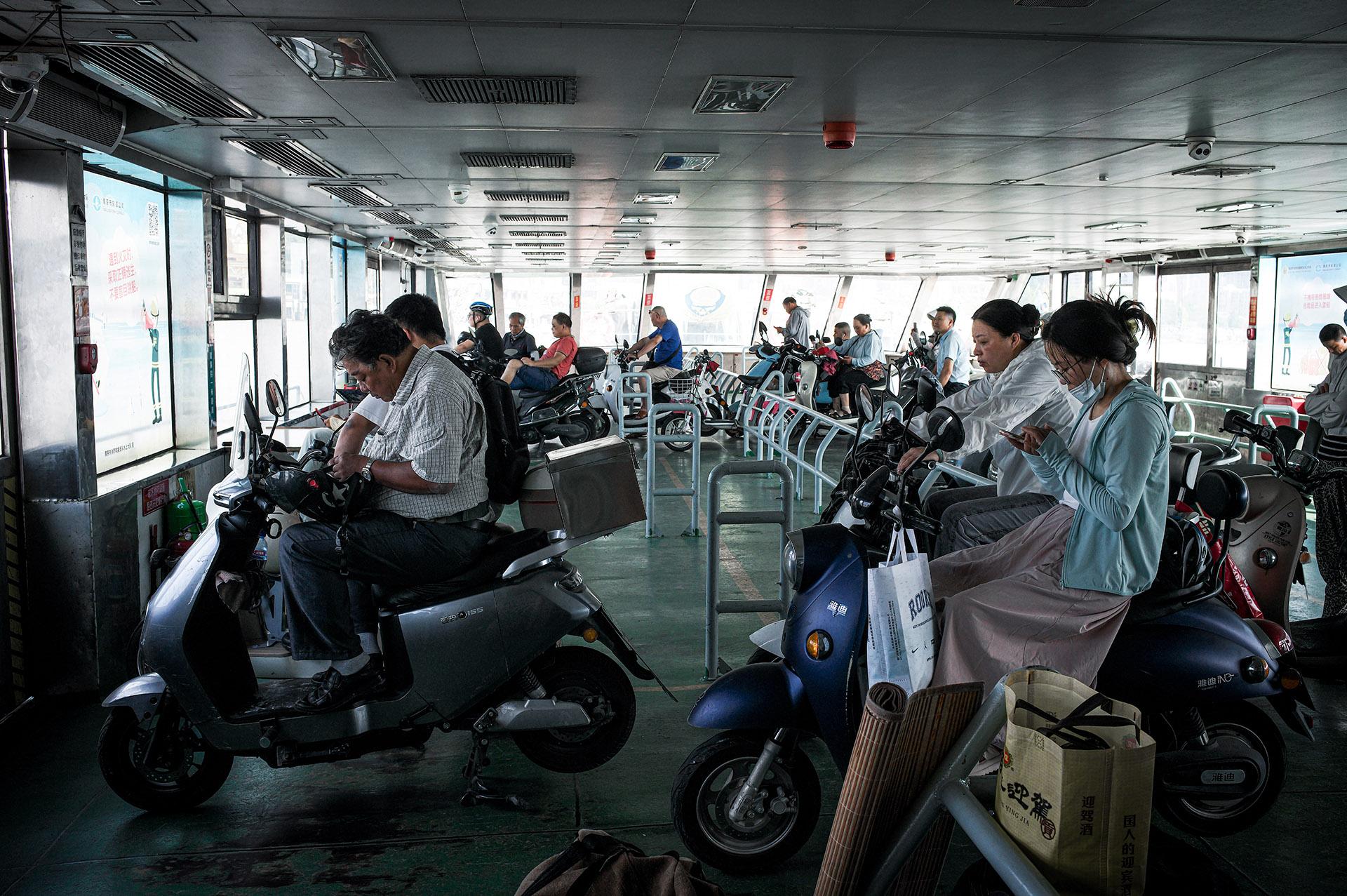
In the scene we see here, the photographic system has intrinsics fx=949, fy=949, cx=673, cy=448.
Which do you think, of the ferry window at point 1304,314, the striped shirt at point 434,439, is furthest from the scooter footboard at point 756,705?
the ferry window at point 1304,314

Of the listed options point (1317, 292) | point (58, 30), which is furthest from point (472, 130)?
point (1317, 292)

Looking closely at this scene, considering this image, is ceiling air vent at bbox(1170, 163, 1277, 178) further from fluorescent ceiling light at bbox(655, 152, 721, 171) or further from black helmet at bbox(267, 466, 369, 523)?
black helmet at bbox(267, 466, 369, 523)

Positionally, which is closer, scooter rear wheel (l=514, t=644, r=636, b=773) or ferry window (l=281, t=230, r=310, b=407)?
scooter rear wheel (l=514, t=644, r=636, b=773)

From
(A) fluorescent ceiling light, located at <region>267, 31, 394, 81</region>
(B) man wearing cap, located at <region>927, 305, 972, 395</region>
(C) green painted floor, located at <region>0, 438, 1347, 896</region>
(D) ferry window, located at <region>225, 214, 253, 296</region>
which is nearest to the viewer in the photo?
(C) green painted floor, located at <region>0, 438, 1347, 896</region>

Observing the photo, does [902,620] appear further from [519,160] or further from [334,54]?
[519,160]

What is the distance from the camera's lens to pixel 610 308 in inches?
849

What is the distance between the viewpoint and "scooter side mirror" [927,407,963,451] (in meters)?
2.42

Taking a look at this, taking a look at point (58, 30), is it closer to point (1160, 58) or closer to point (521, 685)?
point (521, 685)

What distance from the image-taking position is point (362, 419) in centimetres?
319

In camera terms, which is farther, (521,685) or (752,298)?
(752,298)

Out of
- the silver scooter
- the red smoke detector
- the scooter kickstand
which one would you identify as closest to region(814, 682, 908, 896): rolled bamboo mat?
the silver scooter

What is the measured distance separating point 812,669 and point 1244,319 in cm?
1421

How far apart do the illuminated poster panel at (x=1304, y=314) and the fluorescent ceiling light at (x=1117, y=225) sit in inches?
131

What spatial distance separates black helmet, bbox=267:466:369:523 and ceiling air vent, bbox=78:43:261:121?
86.8 inches
